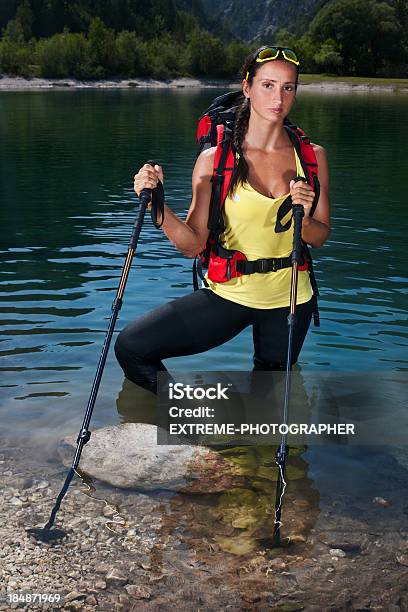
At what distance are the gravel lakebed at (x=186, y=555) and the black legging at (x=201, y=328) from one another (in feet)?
3.97

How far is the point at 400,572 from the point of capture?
5.30m

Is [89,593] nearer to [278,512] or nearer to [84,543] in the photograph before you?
[84,543]

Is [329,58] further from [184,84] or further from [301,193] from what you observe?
[301,193]

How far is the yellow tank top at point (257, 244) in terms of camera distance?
645 cm

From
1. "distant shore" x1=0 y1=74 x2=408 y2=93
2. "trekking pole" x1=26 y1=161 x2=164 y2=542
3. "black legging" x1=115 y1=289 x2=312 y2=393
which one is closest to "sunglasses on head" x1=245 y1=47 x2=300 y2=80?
"trekking pole" x1=26 y1=161 x2=164 y2=542

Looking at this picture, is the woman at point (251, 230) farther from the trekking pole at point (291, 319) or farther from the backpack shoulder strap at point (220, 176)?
the trekking pole at point (291, 319)

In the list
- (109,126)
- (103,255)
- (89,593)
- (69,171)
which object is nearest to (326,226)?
(89,593)

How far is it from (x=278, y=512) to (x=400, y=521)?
872 mm

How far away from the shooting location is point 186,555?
547 cm

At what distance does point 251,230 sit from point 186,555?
2.55 m

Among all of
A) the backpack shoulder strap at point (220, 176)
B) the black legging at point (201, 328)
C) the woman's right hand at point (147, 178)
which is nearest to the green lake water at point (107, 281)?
the black legging at point (201, 328)

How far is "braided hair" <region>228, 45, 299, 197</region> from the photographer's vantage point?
6.43m

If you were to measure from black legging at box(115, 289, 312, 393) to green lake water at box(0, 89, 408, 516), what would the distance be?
3.58 ft

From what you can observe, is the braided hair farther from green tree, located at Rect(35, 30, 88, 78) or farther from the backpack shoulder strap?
green tree, located at Rect(35, 30, 88, 78)
